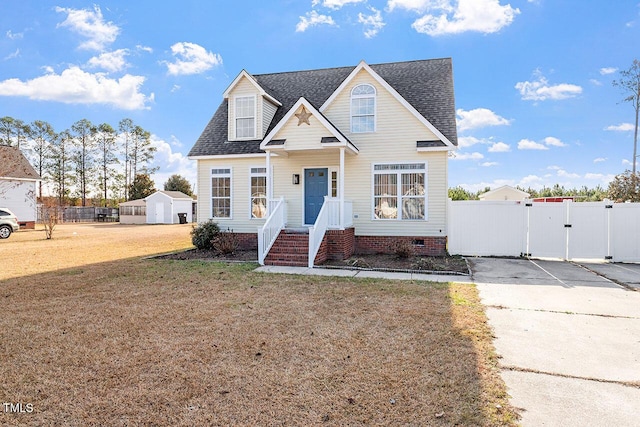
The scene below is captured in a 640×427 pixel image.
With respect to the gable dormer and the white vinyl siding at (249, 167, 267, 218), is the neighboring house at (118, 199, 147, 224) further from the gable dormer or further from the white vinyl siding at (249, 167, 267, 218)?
the white vinyl siding at (249, 167, 267, 218)

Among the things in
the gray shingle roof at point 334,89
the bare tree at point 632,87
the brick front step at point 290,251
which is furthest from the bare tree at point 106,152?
the bare tree at point 632,87

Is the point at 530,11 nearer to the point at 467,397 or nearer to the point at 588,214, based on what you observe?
the point at 588,214

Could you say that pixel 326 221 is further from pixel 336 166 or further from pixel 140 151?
pixel 140 151

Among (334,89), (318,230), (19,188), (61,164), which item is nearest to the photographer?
(318,230)

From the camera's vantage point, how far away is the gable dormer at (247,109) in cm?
1473

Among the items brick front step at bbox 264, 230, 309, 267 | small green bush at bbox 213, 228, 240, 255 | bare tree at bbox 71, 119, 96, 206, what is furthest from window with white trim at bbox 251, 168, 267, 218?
bare tree at bbox 71, 119, 96, 206

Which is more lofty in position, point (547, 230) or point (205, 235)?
point (547, 230)

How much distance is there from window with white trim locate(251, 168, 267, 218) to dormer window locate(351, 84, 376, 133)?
13.9ft

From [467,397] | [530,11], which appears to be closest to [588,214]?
[530,11]

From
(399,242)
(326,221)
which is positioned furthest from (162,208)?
(399,242)

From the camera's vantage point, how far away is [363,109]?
13633 mm

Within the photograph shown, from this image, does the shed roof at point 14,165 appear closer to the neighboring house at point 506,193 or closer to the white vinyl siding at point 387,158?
the white vinyl siding at point 387,158

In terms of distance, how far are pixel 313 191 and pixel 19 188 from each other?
2581cm

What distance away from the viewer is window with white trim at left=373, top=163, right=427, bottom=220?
1310 cm
